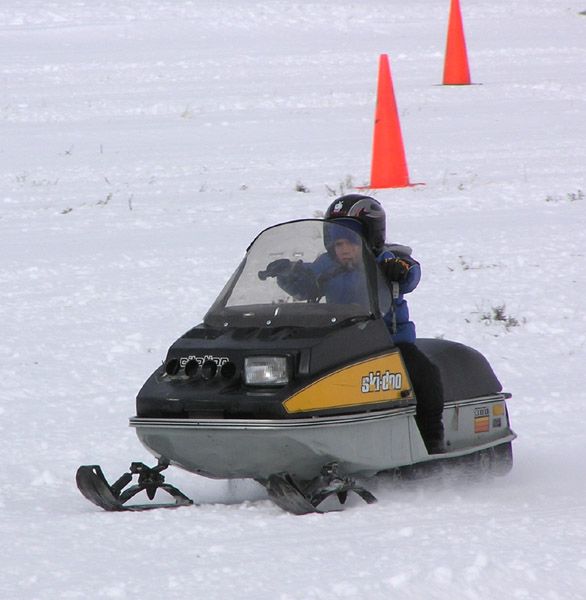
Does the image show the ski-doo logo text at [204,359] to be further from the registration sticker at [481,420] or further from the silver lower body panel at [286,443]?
the registration sticker at [481,420]

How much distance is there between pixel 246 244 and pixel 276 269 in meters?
4.17

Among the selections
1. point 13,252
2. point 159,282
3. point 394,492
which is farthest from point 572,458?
point 13,252

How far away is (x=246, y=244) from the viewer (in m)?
9.39

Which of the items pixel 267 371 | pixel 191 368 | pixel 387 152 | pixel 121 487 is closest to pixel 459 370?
pixel 267 371

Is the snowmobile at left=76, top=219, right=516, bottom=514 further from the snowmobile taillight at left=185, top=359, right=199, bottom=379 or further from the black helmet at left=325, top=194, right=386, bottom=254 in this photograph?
the black helmet at left=325, top=194, right=386, bottom=254

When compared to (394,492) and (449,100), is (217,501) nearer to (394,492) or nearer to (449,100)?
(394,492)

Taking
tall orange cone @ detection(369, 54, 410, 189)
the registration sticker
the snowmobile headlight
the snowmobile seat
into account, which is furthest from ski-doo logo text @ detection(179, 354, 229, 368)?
tall orange cone @ detection(369, 54, 410, 189)

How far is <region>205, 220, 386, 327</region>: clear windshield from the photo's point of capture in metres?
5.10

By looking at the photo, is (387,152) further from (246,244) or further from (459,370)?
(459,370)

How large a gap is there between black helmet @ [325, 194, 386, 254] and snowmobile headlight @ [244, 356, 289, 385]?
0.86 m

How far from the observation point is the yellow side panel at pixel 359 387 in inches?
186

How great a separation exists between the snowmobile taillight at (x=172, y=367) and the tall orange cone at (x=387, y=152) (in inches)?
241

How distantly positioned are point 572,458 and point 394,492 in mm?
1010

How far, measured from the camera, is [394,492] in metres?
5.28
